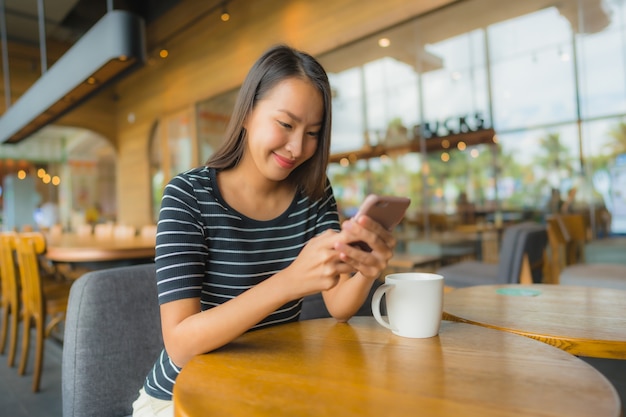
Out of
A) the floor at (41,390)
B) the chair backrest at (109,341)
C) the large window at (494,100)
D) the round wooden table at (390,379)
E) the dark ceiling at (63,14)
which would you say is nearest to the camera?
the round wooden table at (390,379)

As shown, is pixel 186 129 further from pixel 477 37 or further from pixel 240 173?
pixel 240 173

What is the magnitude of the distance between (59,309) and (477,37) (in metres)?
5.08

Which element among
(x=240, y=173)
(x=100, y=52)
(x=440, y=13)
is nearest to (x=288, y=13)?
(x=440, y=13)

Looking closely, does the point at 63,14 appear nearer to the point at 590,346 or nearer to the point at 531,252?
the point at 531,252

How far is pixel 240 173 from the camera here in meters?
1.13

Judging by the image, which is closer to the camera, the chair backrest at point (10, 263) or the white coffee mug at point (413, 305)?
the white coffee mug at point (413, 305)

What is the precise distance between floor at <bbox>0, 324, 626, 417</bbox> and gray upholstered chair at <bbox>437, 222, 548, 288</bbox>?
2.02 ft

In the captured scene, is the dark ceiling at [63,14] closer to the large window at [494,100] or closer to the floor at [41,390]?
the large window at [494,100]

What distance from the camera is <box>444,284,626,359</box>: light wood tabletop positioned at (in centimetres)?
93

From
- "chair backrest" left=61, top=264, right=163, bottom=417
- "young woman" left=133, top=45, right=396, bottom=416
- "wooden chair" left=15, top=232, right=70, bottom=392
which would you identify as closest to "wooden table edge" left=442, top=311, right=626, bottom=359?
"young woman" left=133, top=45, right=396, bottom=416

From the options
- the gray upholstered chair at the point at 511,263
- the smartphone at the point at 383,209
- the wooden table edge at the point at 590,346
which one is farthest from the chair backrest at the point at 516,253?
the smartphone at the point at 383,209

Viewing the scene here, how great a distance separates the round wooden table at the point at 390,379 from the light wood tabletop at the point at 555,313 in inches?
7.3

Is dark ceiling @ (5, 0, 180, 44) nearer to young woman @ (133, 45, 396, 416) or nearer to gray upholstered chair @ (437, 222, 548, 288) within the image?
gray upholstered chair @ (437, 222, 548, 288)

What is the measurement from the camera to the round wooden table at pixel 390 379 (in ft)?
1.79
